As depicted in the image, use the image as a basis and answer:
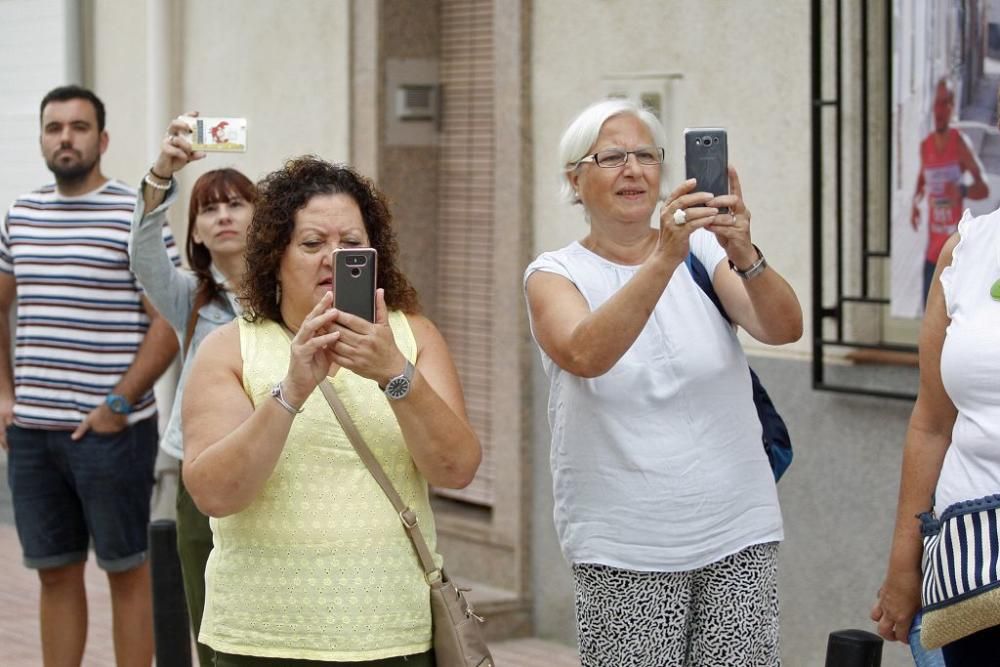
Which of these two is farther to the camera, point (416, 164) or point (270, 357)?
point (416, 164)

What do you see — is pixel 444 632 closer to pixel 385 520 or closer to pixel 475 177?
pixel 385 520

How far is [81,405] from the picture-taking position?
6.15m

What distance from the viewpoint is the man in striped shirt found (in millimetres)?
6098

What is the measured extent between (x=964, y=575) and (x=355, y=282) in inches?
50.4

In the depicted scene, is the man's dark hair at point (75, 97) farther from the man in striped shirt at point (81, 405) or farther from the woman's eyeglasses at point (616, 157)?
the woman's eyeglasses at point (616, 157)

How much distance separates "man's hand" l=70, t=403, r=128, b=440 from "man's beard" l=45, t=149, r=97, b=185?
2.63 ft

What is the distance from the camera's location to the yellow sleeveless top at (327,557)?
3.61 m

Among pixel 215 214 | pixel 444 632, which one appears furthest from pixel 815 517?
pixel 444 632

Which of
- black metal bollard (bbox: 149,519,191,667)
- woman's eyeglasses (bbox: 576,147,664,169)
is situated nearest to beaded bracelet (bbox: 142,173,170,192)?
black metal bollard (bbox: 149,519,191,667)

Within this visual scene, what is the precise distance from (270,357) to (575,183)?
35.9 inches

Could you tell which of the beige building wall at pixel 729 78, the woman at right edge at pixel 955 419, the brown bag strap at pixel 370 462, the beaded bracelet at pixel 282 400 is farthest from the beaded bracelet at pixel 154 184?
the woman at right edge at pixel 955 419

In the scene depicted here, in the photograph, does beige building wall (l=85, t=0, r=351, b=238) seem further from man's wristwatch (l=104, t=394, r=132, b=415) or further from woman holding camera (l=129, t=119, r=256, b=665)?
woman holding camera (l=129, t=119, r=256, b=665)

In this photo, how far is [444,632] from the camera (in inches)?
143

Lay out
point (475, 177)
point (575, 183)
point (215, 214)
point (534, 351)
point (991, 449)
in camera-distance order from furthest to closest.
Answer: point (475, 177) → point (534, 351) → point (215, 214) → point (575, 183) → point (991, 449)
